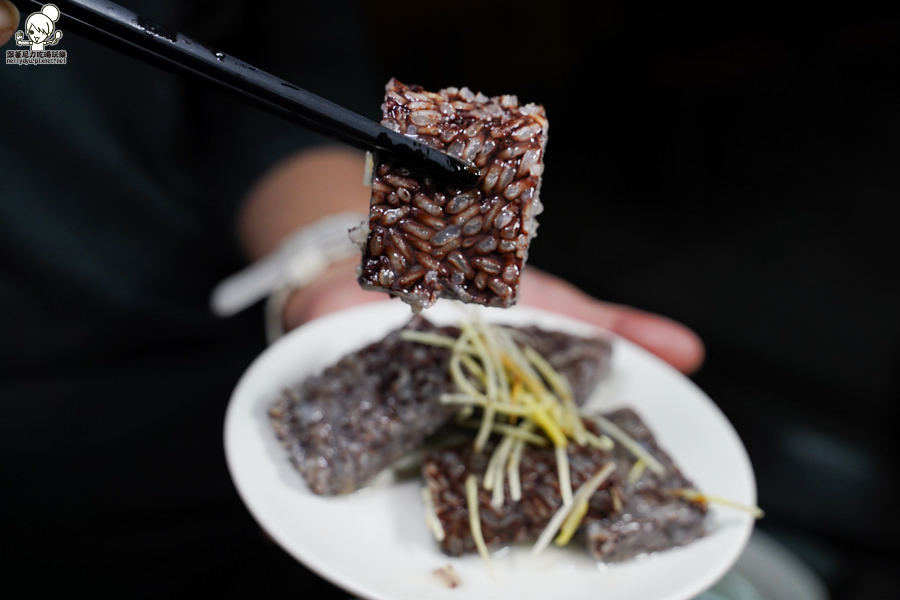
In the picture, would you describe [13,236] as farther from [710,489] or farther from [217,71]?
[710,489]

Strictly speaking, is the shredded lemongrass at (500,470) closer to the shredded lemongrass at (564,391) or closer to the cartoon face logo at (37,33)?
the shredded lemongrass at (564,391)

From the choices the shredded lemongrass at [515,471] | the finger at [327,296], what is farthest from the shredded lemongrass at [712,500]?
the finger at [327,296]

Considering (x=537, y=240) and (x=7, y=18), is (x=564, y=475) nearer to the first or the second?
(x=7, y=18)

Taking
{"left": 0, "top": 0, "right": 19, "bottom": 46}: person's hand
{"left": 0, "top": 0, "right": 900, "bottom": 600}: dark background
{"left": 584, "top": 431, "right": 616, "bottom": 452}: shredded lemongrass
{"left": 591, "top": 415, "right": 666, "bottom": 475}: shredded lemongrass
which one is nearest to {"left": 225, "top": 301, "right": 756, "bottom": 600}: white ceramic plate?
{"left": 591, "top": 415, "right": 666, "bottom": 475}: shredded lemongrass

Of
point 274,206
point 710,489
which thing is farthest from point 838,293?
point 274,206

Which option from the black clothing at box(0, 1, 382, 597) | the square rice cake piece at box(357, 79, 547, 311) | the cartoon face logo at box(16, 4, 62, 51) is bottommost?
the black clothing at box(0, 1, 382, 597)

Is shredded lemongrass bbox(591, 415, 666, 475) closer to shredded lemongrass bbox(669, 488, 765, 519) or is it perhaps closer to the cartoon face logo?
shredded lemongrass bbox(669, 488, 765, 519)

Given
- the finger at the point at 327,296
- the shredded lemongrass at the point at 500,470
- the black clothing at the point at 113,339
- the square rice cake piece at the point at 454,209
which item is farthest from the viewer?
the finger at the point at 327,296
